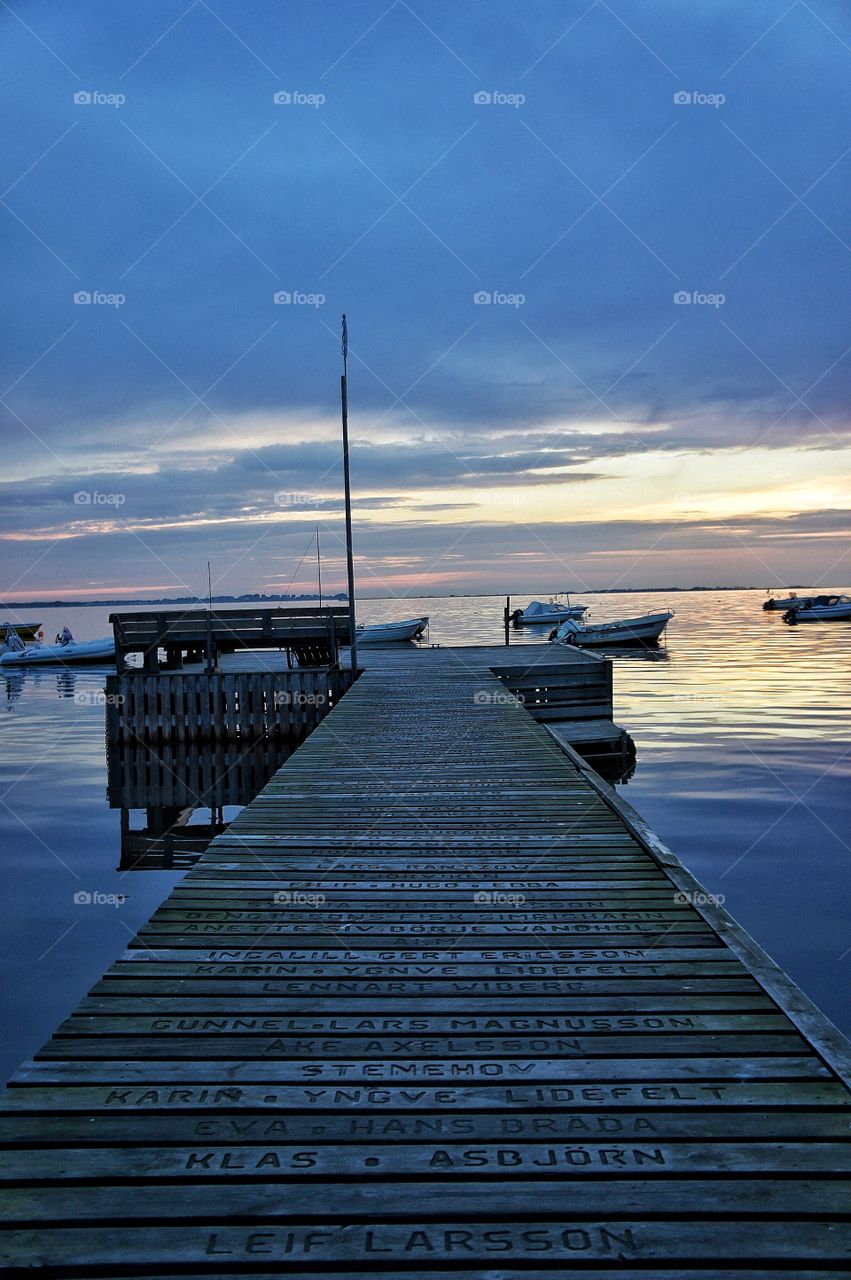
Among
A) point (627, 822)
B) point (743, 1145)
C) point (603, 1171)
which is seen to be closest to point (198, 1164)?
point (603, 1171)

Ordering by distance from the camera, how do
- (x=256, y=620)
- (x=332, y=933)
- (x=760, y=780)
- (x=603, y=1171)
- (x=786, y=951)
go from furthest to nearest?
(x=256, y=620), (x=760, y=780), (x=786, y=951), (x=332, y=933), (x=603, y=1171)

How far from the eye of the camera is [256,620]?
2062cm

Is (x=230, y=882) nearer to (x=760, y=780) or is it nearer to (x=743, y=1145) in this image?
(x=743, y=1145)

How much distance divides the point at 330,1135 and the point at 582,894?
9.66 feet

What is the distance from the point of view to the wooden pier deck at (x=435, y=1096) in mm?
2543

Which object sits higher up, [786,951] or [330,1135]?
[330,1135]
